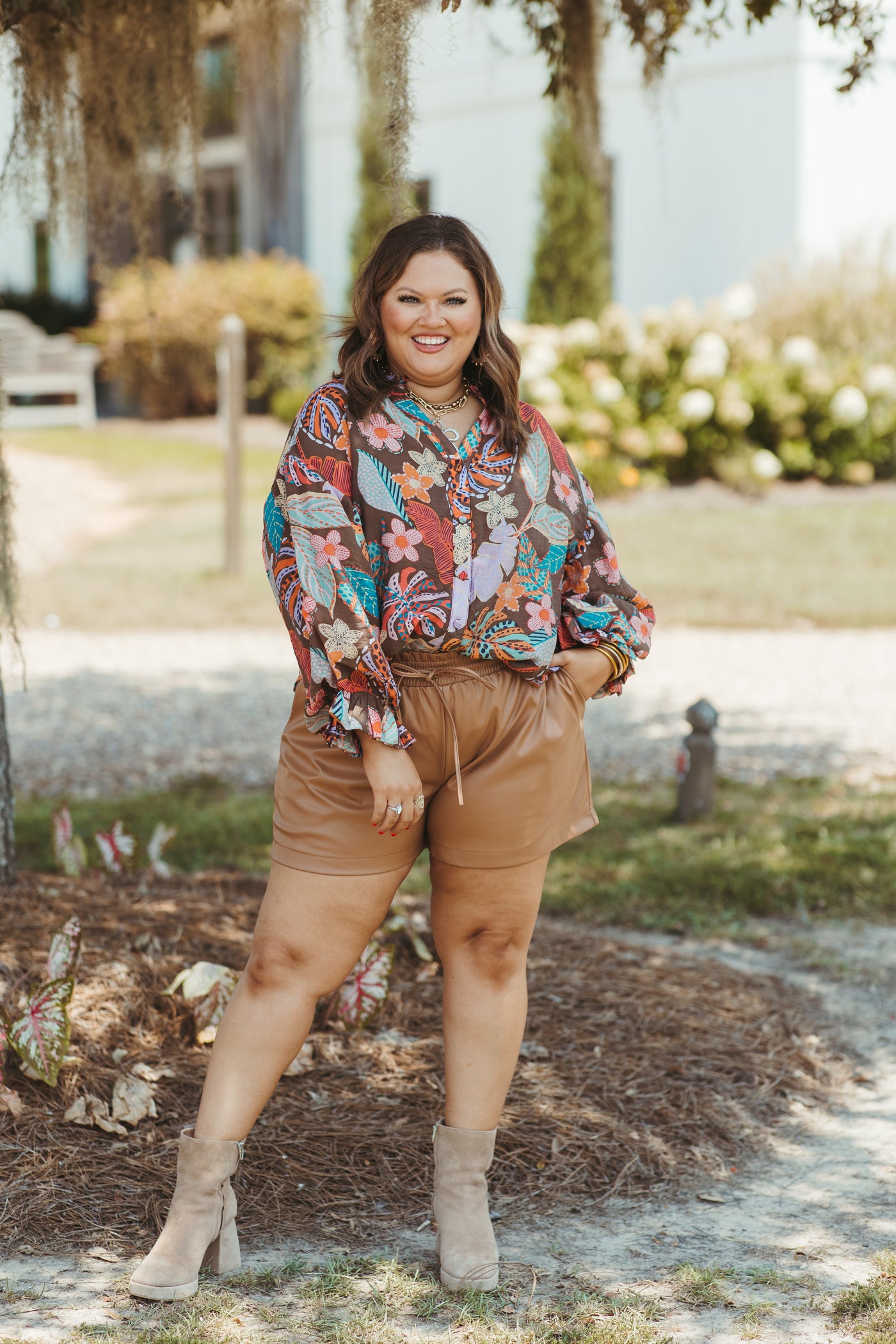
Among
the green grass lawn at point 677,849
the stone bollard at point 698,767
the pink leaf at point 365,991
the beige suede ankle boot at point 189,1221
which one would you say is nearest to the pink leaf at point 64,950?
the pink leaf at point 365,991

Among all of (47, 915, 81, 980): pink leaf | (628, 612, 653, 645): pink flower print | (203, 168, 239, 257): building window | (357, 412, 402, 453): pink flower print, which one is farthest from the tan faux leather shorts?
(203, 168, 239, 257): building window

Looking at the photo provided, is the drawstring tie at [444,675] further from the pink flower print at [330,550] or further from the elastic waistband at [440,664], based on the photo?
the pink flower print at [330,550]

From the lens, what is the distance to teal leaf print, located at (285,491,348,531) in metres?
2.13

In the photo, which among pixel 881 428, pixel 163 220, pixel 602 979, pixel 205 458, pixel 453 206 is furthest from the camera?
pixel 163 220

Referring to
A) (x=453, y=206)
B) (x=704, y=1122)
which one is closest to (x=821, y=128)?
(x=453, y=206)

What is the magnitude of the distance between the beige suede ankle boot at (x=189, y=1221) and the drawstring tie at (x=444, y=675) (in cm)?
67

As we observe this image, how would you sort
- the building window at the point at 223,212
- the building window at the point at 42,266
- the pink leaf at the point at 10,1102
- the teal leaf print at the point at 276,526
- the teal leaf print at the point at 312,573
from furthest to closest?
the building window at the point at 42,266, the building window at the point at 223,212, the pink leaf at the point at 10,1102, the teal leaf print at the point at 276,526, the teal leaf print at the point at 312,573

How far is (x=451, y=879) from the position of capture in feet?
7.55

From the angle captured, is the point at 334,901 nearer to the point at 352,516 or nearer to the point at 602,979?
the point at 352,516

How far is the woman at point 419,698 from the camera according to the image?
7.09 ft

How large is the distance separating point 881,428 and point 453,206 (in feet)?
22.3

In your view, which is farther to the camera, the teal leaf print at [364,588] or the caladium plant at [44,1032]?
the caladium plant at [44,1032]

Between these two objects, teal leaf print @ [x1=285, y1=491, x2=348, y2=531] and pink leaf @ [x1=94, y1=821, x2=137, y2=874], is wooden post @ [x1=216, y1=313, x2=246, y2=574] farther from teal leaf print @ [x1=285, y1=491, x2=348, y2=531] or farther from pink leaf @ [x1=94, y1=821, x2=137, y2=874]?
teal leaf print @ [x1=285, y1=491, x2=348, y2=531]

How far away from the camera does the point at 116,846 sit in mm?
3891
